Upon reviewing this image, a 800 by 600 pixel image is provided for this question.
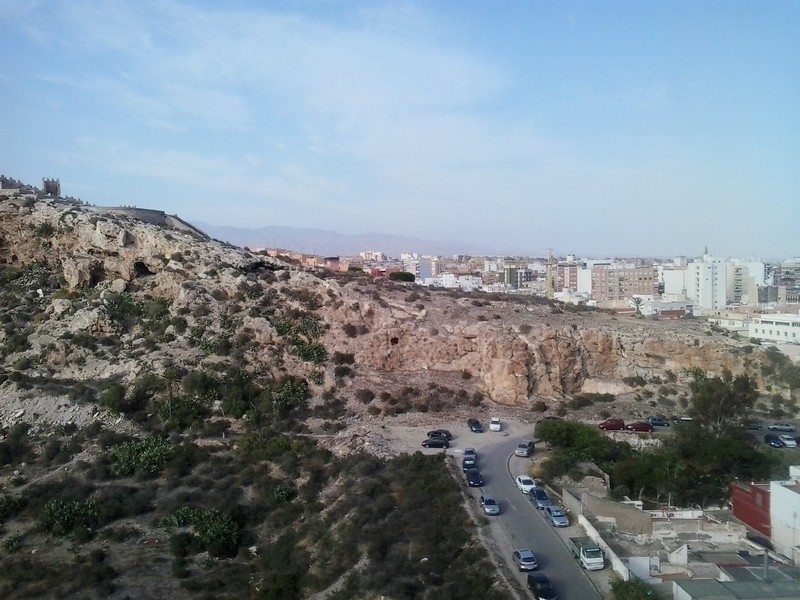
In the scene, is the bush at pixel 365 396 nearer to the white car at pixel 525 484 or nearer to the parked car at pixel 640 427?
the white car at pixel 525 484

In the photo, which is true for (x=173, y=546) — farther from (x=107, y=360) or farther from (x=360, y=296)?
(x=360, y=296)

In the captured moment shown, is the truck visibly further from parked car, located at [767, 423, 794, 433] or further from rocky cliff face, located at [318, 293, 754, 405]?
parked car, located at [767, 423, 794, 433]

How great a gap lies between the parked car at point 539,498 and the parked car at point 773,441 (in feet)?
34.1

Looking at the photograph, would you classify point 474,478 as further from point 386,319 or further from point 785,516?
point 386,319

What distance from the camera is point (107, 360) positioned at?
25891 millimetres

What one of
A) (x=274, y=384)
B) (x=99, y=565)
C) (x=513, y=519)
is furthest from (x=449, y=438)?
(x=99, y=565)

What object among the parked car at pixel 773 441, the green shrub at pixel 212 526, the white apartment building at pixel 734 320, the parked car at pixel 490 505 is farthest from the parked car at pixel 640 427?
the white apartment building at pixel 734 320

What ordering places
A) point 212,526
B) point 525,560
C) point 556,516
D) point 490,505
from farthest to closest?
point 212,526
point 490,505
point 556,516
point 525,560

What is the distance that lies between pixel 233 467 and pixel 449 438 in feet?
24.0

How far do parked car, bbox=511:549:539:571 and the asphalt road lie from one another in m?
0.12

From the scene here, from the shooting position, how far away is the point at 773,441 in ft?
72.9

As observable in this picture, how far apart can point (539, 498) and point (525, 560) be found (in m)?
3.54

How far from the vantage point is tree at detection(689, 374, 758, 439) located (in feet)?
72.1

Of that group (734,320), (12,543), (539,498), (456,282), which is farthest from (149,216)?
(456,282)
